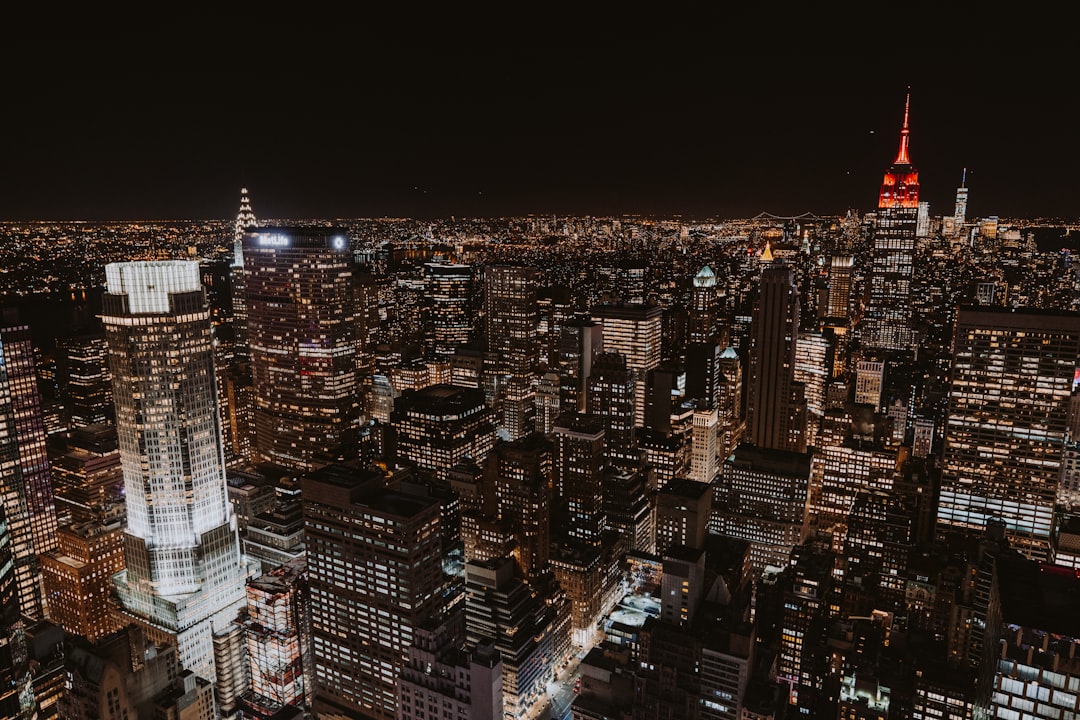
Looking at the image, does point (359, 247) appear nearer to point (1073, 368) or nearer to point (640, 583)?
point (640, 583)

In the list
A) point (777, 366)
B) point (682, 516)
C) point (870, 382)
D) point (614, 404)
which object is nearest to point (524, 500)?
point (682, 516)

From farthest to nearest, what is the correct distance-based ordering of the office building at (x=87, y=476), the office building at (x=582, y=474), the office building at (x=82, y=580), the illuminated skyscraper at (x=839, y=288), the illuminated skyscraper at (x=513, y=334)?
the illuminated skyscraper at (x=839, y=288) → the illuminated skyscraper at (x=513, y=334) → the office building at (x=87, y=476) → the office building at (x=582, y=474) → the office building at (x=82, y=580)

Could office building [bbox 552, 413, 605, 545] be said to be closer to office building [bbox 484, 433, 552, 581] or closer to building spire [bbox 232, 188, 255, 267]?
office building [bbox 484, 433, 552, 581]

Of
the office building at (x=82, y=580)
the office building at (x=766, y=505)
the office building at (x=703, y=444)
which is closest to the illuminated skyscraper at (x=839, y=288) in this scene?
the office building at (x=703, y=444)

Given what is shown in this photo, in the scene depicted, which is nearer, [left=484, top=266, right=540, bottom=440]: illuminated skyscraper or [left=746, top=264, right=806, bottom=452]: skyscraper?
[left=746, top=264, right=806, bottom=452]: skyscraper

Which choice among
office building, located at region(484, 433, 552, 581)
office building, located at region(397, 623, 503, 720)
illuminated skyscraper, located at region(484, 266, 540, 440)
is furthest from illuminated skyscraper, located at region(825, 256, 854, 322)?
office building, located at region(397, 623, 503, 720)

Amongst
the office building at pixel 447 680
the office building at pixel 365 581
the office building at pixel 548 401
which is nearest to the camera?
the office building at pixel 447 680

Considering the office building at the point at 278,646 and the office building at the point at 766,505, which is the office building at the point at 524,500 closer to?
the office building at the point at 278,646
